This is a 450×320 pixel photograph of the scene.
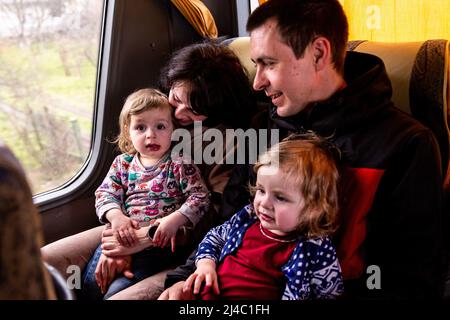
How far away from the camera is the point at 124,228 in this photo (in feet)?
5.40

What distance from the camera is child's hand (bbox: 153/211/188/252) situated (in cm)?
162

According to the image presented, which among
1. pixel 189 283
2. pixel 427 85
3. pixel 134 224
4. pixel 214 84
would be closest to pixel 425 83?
pixel 427 85

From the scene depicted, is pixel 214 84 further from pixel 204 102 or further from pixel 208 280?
pixel 208 280

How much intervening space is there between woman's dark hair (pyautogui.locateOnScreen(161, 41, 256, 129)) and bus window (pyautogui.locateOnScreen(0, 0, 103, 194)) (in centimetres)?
50

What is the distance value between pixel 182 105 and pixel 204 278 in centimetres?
66

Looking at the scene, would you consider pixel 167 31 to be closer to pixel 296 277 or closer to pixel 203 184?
pixel 203 184

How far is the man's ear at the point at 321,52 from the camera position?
1473 millimetres

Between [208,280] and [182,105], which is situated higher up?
[182,105]

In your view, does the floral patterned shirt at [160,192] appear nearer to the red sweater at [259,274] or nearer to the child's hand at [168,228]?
the child's hand at [168,228]

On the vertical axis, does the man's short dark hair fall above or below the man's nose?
above

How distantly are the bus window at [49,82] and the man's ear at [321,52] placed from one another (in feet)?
3.58

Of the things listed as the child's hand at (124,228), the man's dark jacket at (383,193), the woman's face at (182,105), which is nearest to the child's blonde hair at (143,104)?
the woman's face at (182,105)

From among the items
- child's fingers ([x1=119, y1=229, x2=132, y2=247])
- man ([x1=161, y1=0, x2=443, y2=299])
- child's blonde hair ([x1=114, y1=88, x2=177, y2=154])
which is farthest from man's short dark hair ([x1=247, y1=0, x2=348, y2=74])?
child's fingers ([x1=119, y1=229, x2=132, y2=247])

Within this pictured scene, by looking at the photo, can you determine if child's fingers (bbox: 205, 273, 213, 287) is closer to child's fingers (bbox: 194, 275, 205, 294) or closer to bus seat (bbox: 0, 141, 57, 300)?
child's fingers (bbox: 194, 275, 205, 294)
